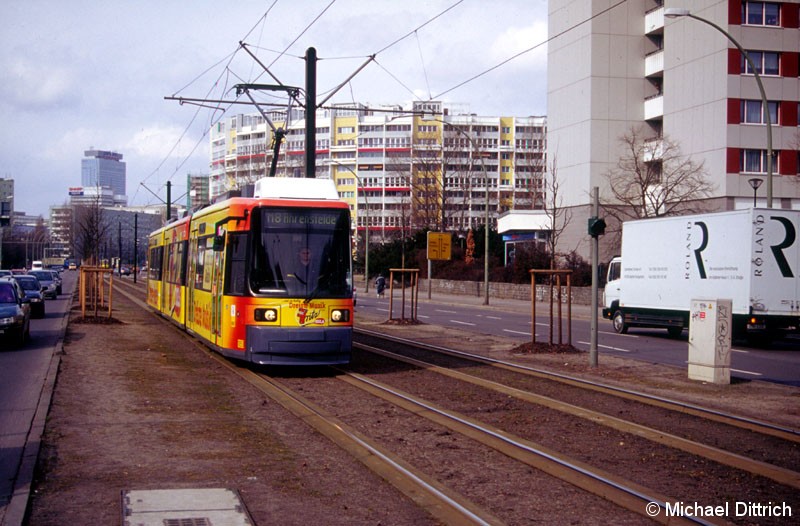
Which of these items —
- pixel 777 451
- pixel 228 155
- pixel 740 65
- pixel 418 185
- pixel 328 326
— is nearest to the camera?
pixel 777 451

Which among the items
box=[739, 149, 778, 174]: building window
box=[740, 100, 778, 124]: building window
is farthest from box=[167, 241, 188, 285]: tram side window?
box=[740, 100, 778, 124]: building window

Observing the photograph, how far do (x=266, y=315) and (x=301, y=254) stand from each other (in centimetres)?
120

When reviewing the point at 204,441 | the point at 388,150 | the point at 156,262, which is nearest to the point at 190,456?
the point at 204,441

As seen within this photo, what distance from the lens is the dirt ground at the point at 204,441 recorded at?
6594 millimetres

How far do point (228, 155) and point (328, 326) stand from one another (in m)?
127

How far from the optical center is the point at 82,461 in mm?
7961

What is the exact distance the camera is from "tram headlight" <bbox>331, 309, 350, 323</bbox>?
14.4 m

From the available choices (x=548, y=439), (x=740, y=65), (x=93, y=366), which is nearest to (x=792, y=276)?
(x=548, y=439)

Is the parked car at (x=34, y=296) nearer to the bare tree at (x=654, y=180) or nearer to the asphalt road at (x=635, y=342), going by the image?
the asphalt road at (x=635, y=342)

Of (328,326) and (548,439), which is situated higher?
Result: (328,326)

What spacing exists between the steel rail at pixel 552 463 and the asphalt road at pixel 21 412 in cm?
439

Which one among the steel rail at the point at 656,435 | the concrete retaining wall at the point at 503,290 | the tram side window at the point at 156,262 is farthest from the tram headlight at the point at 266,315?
the concrete retaining wall at the point at 503,290

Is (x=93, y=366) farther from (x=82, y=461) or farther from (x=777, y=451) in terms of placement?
(x=777, y=451)

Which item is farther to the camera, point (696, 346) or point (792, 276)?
point (792, 276)
